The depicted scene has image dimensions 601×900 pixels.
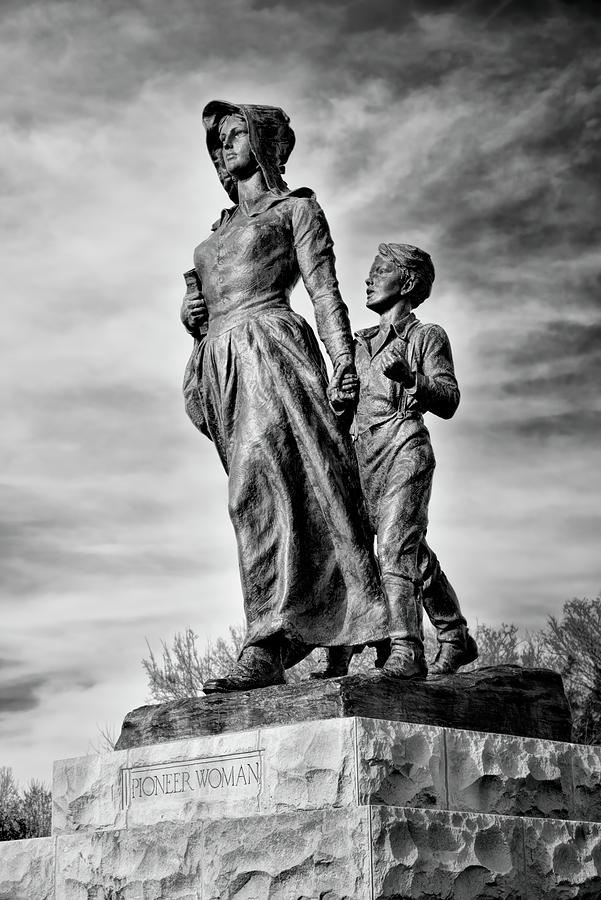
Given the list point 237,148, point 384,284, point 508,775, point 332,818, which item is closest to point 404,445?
point 384,284

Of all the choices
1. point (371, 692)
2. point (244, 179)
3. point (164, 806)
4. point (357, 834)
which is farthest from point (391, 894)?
point (244, 179)

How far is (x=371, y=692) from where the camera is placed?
6227mm

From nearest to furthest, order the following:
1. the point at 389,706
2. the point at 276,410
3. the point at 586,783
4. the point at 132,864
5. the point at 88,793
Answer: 1. the point at 389,706
2. the point at 132,864
3. the point at 586,783
4. the point at 88,793
5. the point at 276,410

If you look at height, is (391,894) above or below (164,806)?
below

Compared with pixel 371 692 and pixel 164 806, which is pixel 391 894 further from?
pixel 164 806

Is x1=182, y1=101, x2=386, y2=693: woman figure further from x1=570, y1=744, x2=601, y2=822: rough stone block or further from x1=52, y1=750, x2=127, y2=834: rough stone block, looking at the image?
x1=570, y1=744, x2=601, y2=822: rough stone block

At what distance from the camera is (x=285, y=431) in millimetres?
7215

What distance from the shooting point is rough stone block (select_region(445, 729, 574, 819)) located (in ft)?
20.6

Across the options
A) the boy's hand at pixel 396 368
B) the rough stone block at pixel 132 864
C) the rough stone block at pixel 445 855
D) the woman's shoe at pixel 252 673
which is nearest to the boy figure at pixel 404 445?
the boy's hand at pixel 396 368

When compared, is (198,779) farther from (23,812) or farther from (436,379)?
(23,812)

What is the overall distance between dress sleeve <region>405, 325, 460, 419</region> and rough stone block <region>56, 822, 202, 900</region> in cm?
249

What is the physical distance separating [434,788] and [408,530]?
144cm

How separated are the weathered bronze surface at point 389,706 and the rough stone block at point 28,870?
764mm

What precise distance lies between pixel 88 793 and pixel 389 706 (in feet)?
5.93
